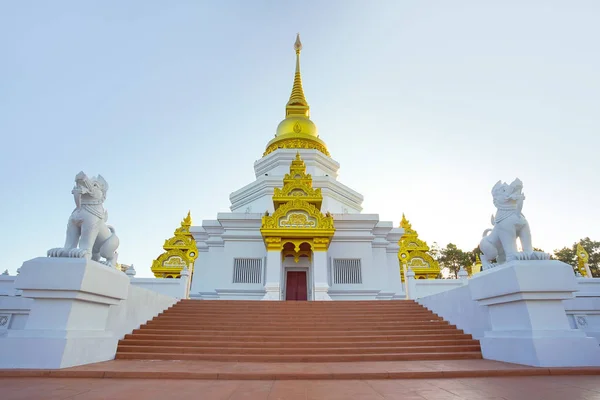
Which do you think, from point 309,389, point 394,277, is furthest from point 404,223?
point 309,389

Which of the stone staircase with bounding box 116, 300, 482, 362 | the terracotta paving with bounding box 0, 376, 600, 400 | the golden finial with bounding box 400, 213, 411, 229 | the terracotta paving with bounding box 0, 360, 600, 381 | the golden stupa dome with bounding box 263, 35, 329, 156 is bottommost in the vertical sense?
the terracotta paving with bounding box 0, 376, 600, 400

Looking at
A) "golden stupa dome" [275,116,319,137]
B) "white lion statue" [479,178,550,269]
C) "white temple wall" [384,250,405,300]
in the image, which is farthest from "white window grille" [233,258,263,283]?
"golden stupa dome" [275,116,319,137]

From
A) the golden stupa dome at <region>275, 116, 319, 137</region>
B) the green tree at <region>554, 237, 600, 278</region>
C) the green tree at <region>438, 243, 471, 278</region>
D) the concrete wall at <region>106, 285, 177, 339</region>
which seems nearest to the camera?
the concrete wall at <region>106, 285, 177, 339</region>

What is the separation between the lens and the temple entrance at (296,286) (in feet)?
50.3

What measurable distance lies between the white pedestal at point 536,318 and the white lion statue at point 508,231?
32 cm

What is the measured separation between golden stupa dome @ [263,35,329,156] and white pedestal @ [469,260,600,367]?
19.9 m

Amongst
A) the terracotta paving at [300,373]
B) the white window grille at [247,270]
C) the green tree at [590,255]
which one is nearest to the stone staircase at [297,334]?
the terracotta paving at [300,373]

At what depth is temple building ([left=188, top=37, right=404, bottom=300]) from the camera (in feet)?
46.5

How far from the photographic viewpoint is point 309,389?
3.78 m

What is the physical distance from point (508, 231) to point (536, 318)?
1.51 m

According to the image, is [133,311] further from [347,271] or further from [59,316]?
[347,271]

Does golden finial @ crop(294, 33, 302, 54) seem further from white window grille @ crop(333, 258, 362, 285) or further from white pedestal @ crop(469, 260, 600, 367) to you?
white pedestal @ crop(469, 260, 600, 367)

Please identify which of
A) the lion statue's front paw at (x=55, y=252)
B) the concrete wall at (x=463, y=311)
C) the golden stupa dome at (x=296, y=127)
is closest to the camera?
the lion statue's front paw at (x=55, y=252)

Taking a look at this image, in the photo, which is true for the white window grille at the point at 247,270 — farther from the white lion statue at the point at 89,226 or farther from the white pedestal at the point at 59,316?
the white pedestal at the point at 59,316
